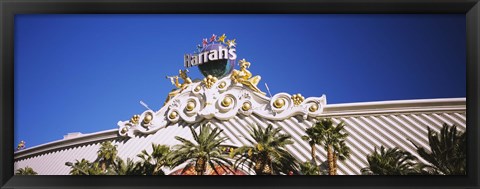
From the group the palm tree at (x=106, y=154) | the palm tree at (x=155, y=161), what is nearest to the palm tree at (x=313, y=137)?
the palm tree at (x=155, y=161)

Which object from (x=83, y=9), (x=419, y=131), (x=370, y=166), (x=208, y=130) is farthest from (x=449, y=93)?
(x=83, y=9)

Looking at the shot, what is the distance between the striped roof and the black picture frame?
0.41 ft

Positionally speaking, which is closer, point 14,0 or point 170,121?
point 14,0

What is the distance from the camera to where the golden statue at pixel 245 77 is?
4.44 m

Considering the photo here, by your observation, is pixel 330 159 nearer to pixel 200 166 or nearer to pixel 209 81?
pixel 200 166

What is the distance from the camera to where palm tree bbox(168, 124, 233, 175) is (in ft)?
14.5

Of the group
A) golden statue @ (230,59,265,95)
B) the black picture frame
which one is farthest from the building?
the black picture frame

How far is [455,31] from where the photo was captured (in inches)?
170

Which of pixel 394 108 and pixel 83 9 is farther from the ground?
pixel 83 9

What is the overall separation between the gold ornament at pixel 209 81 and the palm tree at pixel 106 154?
33.7 inches

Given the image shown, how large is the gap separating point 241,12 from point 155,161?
4.26 ft

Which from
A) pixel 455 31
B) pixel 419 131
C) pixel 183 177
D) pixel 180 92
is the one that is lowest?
pixel 183 177

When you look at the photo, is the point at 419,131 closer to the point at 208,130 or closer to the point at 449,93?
the point at 449,93

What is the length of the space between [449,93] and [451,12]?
1.97 feet
